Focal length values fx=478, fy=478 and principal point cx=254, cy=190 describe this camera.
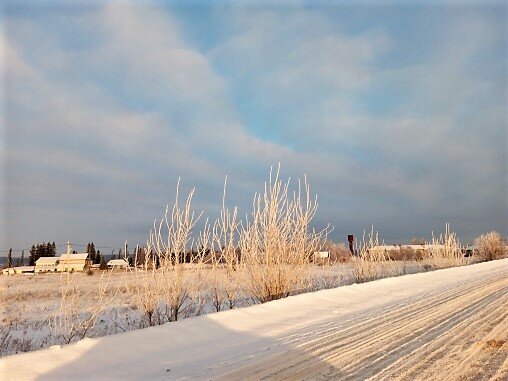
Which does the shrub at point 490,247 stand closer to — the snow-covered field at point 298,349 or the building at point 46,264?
the snow-covered field at point 298,349

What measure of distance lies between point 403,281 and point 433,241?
68.7 ft

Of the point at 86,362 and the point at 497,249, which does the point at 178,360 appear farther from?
the point at 497,249

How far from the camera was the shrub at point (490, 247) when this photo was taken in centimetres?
4594

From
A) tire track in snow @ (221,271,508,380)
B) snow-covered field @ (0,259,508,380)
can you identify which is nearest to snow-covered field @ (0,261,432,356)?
snow-covered field @ (0,259,508,380)

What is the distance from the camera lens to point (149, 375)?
569 centimetres

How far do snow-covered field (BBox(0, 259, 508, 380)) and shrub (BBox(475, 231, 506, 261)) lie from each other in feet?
129

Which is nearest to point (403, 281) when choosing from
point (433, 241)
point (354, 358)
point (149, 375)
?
point (354, 358)

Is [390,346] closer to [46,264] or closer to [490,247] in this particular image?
[490,247]

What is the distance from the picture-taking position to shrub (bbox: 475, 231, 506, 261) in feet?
151

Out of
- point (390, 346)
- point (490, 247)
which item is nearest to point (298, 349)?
point (390, 346)

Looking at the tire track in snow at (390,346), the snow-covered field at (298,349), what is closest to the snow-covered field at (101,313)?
the snow-covered field at (298,349)

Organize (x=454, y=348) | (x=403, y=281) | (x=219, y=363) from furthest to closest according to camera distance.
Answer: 1. (x=403, y=281)
2. (x=454, y=348)
3. (x=219, y=363)

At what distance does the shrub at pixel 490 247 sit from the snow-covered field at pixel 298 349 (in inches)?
1548

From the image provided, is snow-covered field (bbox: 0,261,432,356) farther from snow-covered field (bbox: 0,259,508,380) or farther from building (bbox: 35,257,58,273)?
building (bbox: 35,257,58,273)
